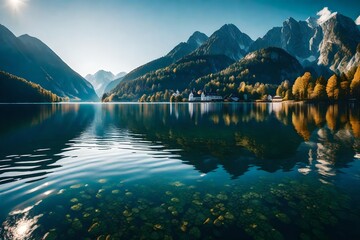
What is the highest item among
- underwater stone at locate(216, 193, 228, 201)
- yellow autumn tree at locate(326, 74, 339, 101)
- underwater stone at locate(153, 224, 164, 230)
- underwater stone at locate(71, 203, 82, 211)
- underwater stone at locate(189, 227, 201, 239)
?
yellow autumn tree at locate(326, 74, 339, 101)

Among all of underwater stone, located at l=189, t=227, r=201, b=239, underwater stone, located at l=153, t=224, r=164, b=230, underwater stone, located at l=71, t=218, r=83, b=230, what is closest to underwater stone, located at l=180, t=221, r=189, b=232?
underwater stone, located at l=189, t=227, r=201, b=239

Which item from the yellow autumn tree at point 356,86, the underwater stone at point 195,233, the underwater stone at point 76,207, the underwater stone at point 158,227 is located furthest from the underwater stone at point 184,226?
the yellow autumn tree at point 356,86

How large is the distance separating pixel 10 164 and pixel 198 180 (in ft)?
63.0

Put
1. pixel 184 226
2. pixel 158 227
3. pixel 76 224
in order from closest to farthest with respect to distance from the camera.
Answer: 1. pixel 158 227
2. pixel 184 226
3. pixel 76 224

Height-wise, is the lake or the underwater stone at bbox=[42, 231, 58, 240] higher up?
the lake

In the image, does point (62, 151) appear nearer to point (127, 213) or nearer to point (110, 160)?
point (110, 160)

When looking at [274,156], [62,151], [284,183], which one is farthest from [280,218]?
Result: [62,151]

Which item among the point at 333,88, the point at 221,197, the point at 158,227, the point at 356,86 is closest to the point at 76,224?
the point at 158,227

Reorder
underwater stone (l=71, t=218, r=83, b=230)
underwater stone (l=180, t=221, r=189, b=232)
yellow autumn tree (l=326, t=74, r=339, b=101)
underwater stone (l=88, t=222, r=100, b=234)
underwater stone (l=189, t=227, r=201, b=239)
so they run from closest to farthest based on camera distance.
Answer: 1. underwater stone (l=189, t=227, r=201, b=239)
2. underwater stone (l=88, t=222, r=100, b=234)
3. underwater stone (l=180, t=221, r=189, b=232)
4. underwater stone (l=71, t=218, r=83, b=230)
5. yellow autumn tree (l=326, t=74, r=339, b=101)

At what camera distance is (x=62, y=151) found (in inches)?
1187

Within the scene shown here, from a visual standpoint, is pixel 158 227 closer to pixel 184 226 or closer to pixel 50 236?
pixel 184 226

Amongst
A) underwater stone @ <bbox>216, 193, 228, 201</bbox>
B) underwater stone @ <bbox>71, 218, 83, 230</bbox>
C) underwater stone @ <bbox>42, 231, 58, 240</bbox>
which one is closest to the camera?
underwater stone @ <bbox>42, 231, 58, 240</bbox>

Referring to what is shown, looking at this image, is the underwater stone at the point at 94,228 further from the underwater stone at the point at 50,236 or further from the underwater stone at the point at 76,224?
the underwater stone at the point at 50,236

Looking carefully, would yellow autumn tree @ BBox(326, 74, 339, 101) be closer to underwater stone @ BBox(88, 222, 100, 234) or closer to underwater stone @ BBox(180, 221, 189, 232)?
underwater stone @ BBox(180, 221, 189, 232)
